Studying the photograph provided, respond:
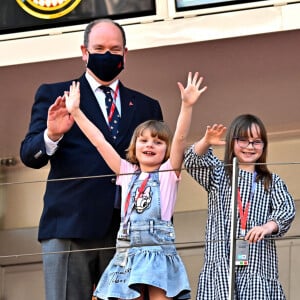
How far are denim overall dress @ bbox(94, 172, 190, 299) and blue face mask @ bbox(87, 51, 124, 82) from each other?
0.42 meters

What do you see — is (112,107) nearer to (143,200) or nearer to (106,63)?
(106,63)

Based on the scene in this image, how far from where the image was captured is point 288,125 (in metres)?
5.92

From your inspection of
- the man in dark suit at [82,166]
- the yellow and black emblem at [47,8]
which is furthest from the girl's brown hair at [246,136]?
the yellow and black emblem at [47,8]

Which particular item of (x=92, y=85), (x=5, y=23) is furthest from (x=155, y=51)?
(x=92, y=85)

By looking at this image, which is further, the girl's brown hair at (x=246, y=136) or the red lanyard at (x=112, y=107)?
the red lanyard at (x=112, y=107)

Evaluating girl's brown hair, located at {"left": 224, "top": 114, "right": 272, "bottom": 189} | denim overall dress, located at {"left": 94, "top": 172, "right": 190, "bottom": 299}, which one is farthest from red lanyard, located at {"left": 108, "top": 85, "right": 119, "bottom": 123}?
girl's brown hair, located at {"left": 224, "top": 114, "right": 272, "bottom": 189}

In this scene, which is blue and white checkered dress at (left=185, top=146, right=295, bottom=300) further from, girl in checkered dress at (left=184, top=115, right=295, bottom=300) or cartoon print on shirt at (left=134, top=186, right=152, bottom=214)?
cartoon print on shirt at (left=134, top=186, right=152, bottom=214)

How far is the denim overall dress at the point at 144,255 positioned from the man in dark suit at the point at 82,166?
9 centimetres

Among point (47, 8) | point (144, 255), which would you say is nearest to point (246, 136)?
point (144, 255)

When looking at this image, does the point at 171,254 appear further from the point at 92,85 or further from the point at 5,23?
the point at 5,23

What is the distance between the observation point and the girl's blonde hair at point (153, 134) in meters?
4.43

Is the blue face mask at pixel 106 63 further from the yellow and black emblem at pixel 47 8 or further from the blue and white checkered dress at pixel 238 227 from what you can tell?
the yellow and black emblem at pixel 47 8

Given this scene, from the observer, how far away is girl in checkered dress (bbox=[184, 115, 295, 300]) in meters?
4.25

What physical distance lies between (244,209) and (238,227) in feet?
0.22
